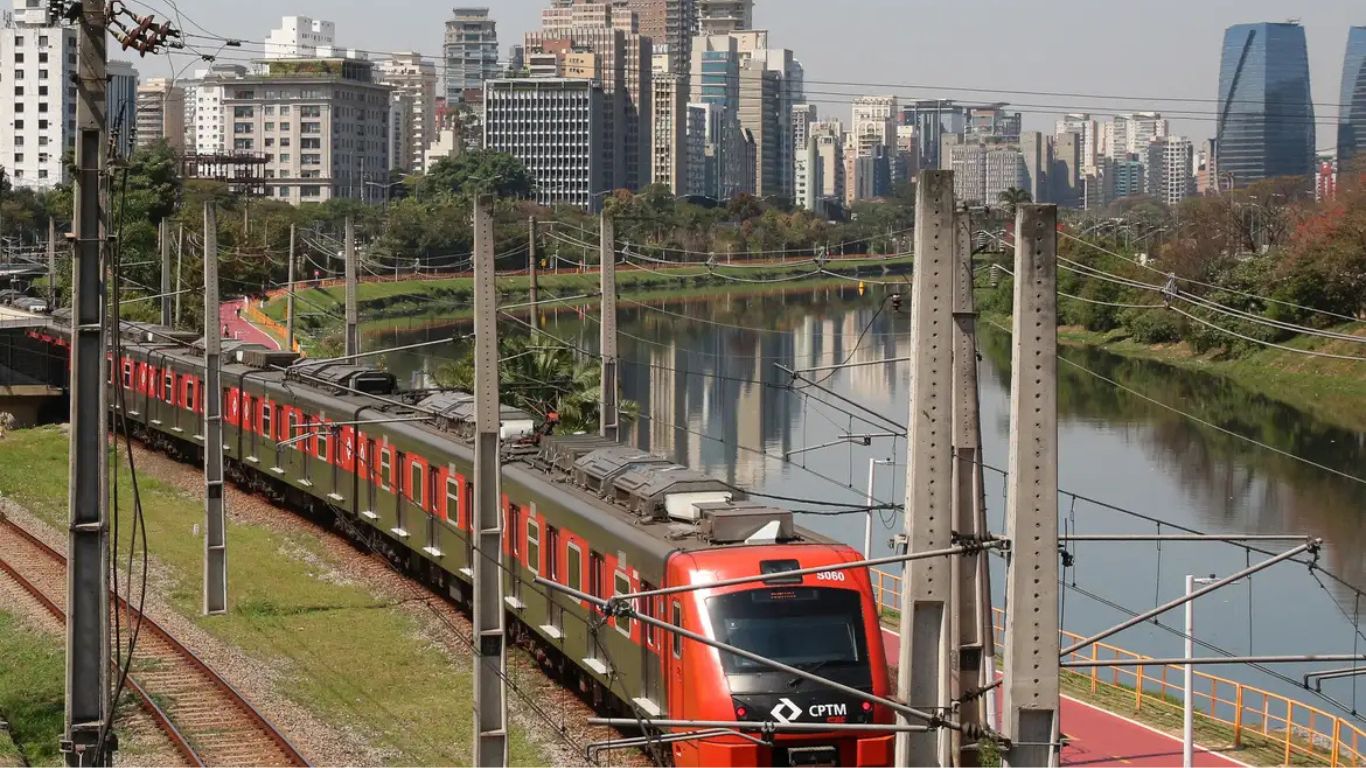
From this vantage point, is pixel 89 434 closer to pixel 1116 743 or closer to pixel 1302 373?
pixel 1116 743

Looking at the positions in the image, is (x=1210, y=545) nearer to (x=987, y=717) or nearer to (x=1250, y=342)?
(x=987, y=717)

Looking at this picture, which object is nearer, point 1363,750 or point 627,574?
point 627,574

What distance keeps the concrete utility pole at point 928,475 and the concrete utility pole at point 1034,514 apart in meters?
1.49

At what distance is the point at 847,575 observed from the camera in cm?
1652

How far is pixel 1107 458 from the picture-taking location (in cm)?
5372

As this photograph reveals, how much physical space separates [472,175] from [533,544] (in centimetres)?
14301

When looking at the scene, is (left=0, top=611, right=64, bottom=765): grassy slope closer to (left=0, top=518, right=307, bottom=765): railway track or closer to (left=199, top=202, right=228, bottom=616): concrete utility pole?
(left=0, top=518, right=307, bottom=765): railway track

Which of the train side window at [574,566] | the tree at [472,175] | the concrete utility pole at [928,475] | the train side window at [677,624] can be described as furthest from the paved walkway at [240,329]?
the tree at [472,175]

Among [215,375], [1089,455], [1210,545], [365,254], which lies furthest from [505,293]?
[215,375]

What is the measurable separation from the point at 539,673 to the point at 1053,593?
43.8 ft

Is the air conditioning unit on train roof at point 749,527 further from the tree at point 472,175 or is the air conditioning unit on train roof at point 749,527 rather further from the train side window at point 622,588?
the tree at point 472,175

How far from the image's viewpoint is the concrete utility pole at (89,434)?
42.5ft

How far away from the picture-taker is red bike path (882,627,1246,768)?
65.6 ft

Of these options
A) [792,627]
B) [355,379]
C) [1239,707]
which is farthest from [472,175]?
[792,627]
